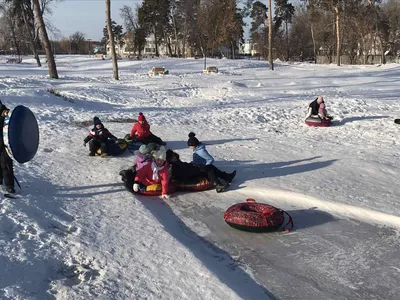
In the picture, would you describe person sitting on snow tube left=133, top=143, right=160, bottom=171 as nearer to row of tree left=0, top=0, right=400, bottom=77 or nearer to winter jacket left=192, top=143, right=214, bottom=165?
winter jacket left=192, top=143, right=214, bottom=165

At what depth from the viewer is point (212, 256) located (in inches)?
213

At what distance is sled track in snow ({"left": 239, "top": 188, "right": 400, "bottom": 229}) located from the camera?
661 centimetres

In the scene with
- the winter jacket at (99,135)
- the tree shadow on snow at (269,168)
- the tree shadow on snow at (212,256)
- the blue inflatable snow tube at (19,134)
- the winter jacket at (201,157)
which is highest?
the blue inflatable snow tube at (19,134)

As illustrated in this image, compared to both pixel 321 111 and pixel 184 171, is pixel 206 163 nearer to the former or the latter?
pixel 184 171

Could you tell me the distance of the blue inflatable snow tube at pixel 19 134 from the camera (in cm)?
625

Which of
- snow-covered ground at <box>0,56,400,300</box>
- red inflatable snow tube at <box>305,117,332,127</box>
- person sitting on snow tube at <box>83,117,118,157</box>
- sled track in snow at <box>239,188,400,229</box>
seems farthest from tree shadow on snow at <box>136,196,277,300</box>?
red inflatable snow tube at <box>305,117,332,127</box>

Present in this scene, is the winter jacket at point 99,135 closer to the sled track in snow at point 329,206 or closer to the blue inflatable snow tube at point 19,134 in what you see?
the blue inflatable snow tube at point 19,134

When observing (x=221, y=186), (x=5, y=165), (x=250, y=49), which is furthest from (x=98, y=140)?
(x=250, y=49)

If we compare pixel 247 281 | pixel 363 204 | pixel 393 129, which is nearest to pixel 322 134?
pixel 393 129

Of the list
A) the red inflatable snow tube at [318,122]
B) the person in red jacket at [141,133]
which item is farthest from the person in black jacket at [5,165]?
the red inflatable snow tube at [318,122]

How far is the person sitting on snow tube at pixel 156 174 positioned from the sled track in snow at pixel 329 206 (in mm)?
1488

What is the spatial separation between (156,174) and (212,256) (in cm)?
251

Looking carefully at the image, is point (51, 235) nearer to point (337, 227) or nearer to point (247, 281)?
→ point (247, 281)

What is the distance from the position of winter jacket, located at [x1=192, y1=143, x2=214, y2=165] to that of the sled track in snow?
0.93 meters
